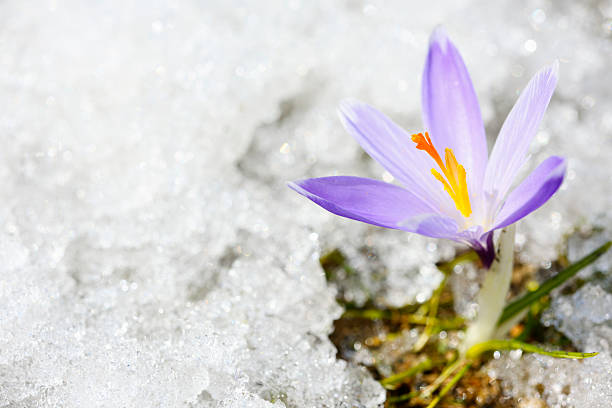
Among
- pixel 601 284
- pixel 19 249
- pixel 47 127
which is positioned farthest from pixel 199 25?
pixel 601 284

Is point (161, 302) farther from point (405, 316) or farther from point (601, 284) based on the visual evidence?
point (601, 284)

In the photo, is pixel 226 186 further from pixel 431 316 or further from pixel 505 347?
pixel 505 347

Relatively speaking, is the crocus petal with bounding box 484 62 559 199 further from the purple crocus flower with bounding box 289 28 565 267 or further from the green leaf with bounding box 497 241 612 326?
the green leaf with bounding box 497 241 612 326

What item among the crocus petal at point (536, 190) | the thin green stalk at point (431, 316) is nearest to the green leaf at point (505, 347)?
the thin green stalk at point (431, 316)

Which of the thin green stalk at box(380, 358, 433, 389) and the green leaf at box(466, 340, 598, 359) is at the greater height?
the green leaf at box(466, 340, 598, 359)

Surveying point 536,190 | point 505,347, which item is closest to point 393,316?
point 505,347

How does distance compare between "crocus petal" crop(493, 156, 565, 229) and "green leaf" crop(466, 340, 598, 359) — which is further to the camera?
"green leaf" crop(466, 340, 598, 359)

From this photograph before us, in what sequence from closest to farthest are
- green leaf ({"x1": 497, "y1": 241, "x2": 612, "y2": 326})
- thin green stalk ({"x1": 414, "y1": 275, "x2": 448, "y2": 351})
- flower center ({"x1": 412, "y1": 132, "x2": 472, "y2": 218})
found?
1. flower center ({"x1": 412, "y1": 132, "x2": 472, "y2": 218})
2. green leaf ({"x1": 497, "y1": 241, "x2": 612, "y2": 326})
3. thin green stalk ({"x1": 414, "y1": 275, "x2": 448, "y2": 351})

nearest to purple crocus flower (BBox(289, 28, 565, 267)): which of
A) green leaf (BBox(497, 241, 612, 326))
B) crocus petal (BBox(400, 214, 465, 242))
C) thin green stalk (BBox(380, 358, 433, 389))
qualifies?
crocus petal (BBox(400, 214, 465, 242))
